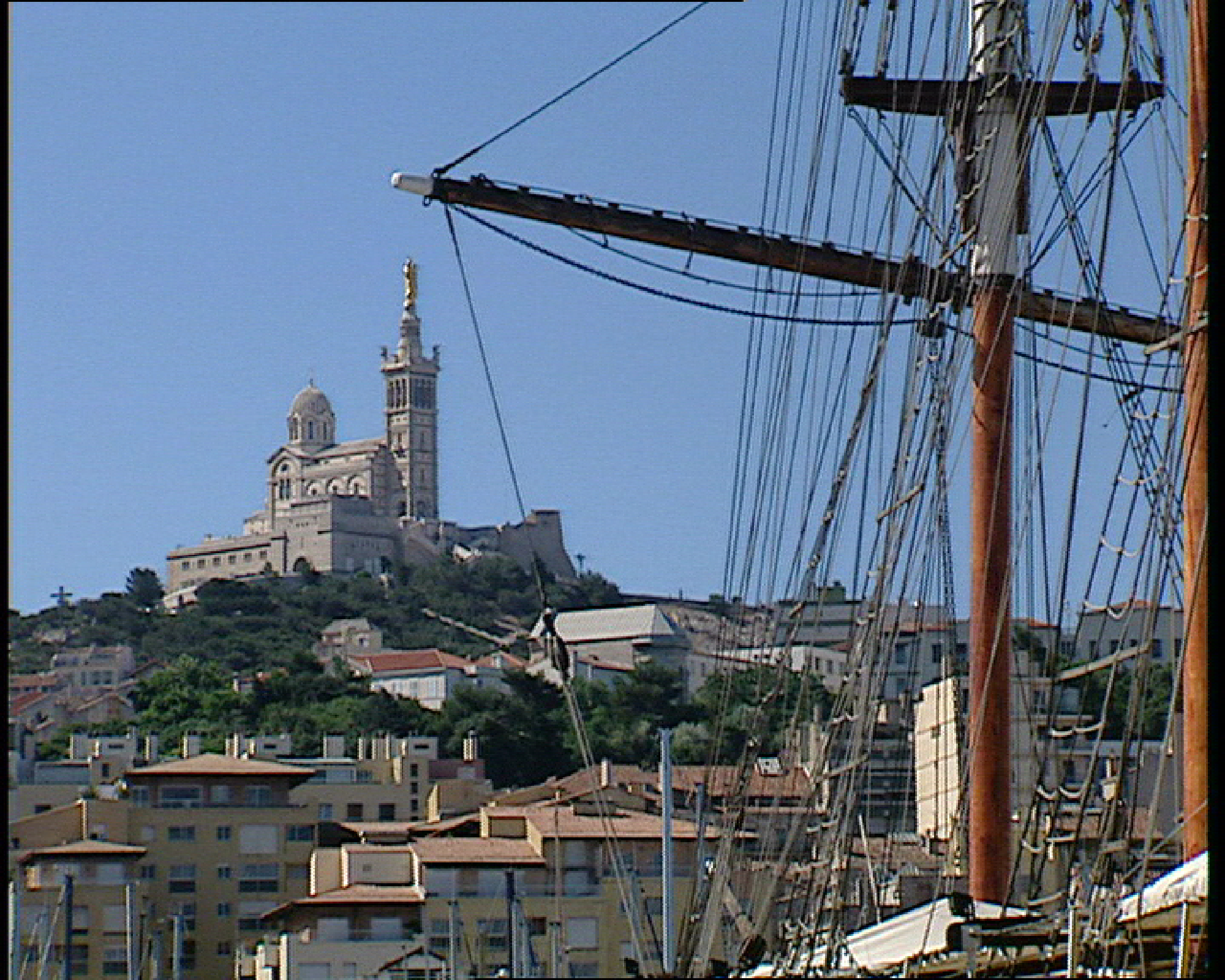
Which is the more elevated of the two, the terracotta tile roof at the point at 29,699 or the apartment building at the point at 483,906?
the terracotta tile roof at the point at 29,699

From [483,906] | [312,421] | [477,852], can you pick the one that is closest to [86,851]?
[477,852]

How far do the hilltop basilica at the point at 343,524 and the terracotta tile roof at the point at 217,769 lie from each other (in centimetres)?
9215

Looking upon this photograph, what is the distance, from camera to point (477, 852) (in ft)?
173

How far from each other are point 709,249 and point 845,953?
1061cm

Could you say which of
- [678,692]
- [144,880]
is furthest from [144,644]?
[144,880]

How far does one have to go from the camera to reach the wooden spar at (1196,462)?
11188mm

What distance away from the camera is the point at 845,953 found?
12.9 metres

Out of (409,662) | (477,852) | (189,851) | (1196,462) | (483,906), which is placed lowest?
(483,906)

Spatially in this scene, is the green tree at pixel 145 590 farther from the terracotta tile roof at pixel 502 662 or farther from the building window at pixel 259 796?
the building window at pixel 259 796

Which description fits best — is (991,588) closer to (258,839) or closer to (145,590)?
(258,839)

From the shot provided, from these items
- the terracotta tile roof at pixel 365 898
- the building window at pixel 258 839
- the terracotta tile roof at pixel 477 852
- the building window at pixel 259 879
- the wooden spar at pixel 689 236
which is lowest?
the terracotta tile roof at pixel 365 898

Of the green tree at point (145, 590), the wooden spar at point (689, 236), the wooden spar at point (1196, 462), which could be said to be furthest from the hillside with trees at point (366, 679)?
the wooden spar at point (1196, 462)

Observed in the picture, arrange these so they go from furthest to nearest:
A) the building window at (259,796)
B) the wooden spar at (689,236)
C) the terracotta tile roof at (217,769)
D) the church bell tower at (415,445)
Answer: the church bell tower at (415,445) < the building window at (259,796) < the terracotta tile roof at (217,769) < the wooden spar at (689,236)

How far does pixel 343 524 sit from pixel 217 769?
10773 cm
